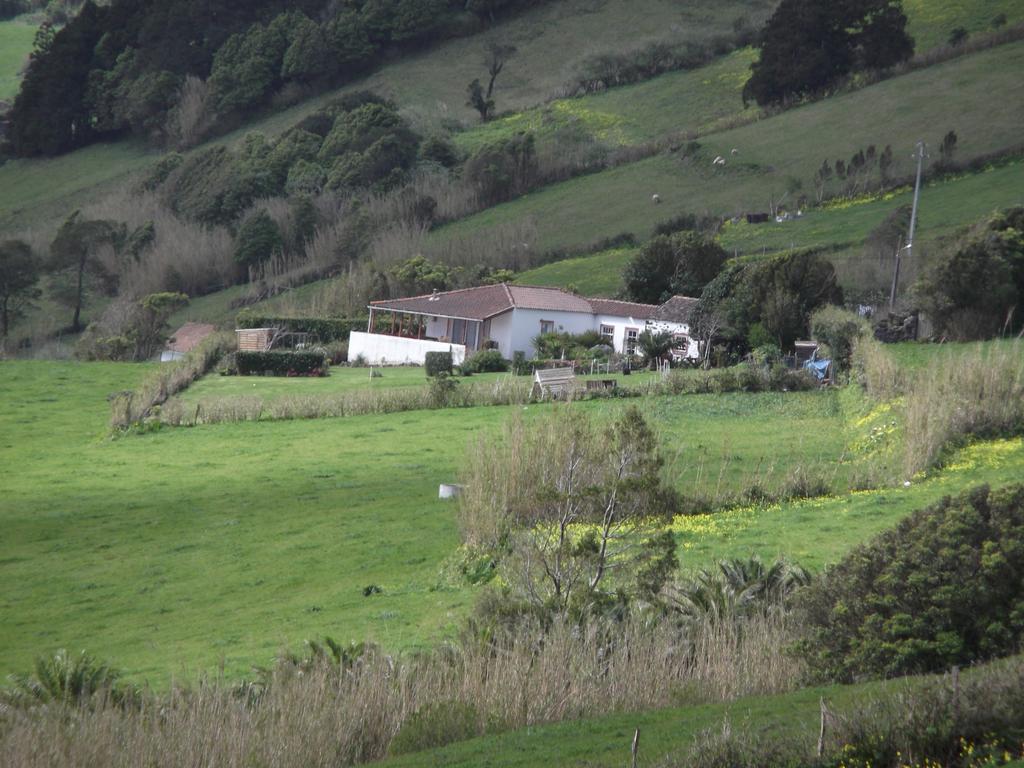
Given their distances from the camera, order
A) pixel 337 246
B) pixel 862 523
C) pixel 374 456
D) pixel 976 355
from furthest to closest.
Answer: pixel 337 246 → pixel 374 456 → pixel 976 355 → pixel 862 523

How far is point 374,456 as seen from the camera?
105ft

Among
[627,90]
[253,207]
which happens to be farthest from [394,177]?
[627,90]

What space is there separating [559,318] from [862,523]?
39.3 meters

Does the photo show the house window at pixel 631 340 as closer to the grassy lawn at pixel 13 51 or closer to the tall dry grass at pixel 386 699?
the tall dry grass at pixel 386 699

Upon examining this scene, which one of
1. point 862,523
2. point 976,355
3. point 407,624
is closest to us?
point 407,624

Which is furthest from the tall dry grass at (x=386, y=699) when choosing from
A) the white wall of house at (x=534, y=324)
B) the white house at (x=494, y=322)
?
the white wall of house at (x=534, y=324)

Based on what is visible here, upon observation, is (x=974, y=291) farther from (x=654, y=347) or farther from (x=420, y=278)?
(x=420, y=278)

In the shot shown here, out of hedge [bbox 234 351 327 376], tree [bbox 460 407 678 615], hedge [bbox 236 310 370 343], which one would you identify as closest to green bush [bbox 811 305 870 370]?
tree [bbox 460 407 678 615]

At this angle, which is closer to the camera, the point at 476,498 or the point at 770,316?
the point at 476,498

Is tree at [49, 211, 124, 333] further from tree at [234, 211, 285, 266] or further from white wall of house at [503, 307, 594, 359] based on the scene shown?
white wall of house at [503, 307, 594, 359]

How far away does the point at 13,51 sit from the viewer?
164 m

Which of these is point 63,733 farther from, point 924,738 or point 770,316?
point 770,316

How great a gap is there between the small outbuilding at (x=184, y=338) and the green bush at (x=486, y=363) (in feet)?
75.0

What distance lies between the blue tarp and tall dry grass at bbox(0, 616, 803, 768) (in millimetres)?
25334
